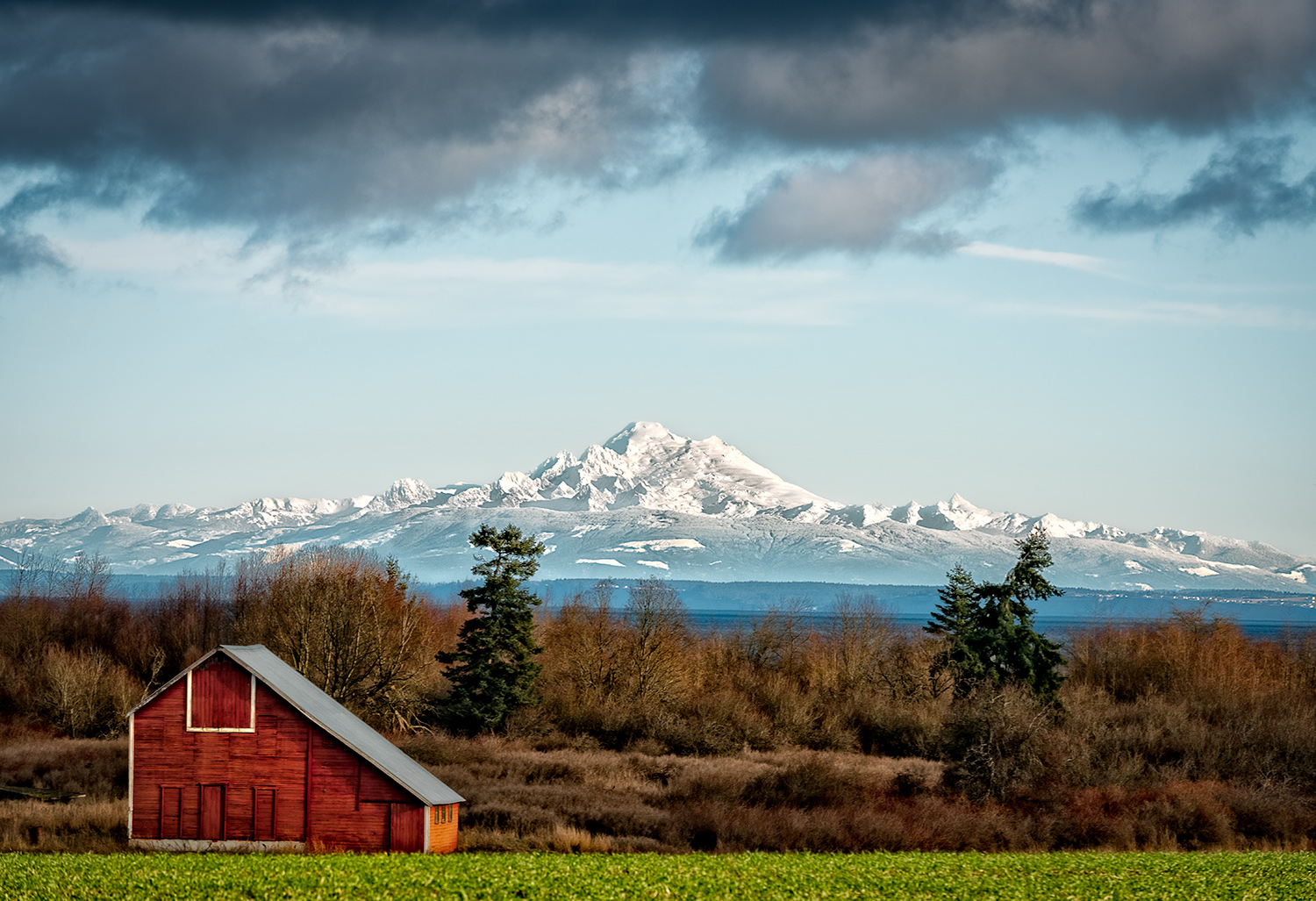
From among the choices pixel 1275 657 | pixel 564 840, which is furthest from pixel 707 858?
pixel 1275 657

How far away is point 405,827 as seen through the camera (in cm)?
4131

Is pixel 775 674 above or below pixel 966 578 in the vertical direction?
below

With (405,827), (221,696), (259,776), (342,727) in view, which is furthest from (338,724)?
(405,827)

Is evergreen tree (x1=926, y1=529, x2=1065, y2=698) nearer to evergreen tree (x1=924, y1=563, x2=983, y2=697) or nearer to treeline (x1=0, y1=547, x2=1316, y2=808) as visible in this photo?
evergreen tree (x1=924, y1=563, x2=983, y2=697)

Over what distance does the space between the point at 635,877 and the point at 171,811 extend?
17338 mm

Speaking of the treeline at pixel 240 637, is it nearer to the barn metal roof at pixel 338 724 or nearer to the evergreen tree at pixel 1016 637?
the barn metal roof at pixel 338 724

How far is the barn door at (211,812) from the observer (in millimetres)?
42406

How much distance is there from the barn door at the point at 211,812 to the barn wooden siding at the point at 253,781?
0.03m

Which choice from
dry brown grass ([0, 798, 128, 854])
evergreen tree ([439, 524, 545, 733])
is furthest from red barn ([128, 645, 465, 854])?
evergreen tree ([439, 524, 545, 733])

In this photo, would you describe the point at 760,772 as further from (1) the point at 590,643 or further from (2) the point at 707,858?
(1) the point at 590,643

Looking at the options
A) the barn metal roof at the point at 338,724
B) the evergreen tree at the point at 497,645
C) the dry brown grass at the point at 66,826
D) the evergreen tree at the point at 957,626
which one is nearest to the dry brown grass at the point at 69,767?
the dry brown grass at the point at 66,826

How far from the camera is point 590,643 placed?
8844 centimetres

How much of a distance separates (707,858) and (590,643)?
162ft

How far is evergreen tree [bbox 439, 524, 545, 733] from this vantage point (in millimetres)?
71562
